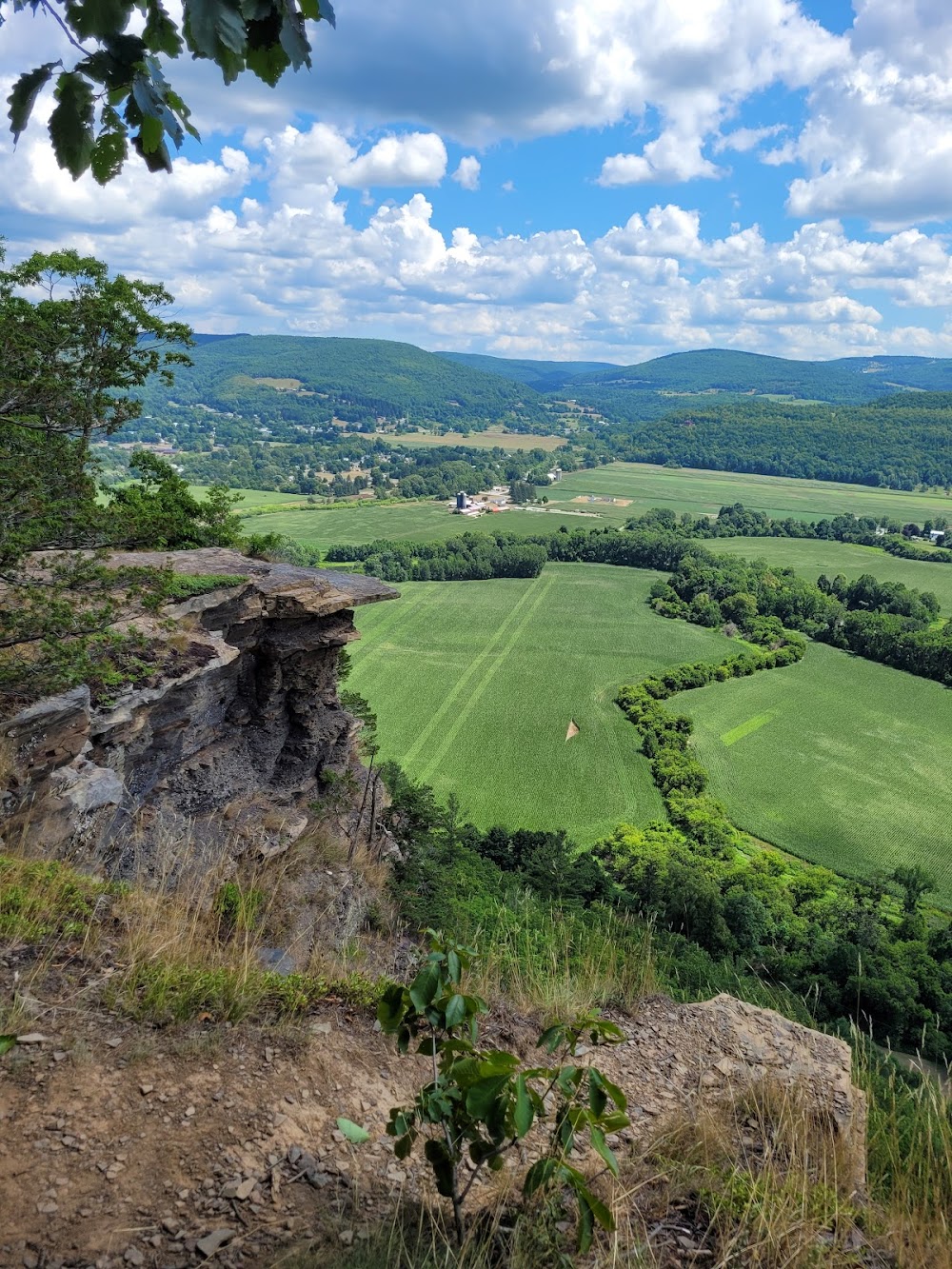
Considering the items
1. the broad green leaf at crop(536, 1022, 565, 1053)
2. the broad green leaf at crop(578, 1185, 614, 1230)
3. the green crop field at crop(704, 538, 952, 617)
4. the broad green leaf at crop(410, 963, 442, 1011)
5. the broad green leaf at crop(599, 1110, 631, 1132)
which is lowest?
the green crop field at crop(704, 538, 952, 617)

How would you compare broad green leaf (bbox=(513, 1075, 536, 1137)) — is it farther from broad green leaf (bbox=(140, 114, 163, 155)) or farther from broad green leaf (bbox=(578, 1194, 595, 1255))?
broad green leaf (bbox=(140, 114, 163, 155))

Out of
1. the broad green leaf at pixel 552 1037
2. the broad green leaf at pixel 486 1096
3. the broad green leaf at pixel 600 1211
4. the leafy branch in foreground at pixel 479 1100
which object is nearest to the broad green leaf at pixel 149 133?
the leafy branch in foreground at pixel 479 1100

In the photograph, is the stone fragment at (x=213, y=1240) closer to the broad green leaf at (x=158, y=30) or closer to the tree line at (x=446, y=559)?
the broad green leaf at (x=158, y=30)

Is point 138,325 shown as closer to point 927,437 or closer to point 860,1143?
point 860,1143

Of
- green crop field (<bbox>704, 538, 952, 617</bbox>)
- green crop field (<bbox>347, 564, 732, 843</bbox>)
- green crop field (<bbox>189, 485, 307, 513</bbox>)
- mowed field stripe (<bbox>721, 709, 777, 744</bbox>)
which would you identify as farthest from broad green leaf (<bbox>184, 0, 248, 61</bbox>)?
green crop field (<bbox>189, 485, 307, 513</bbox>)

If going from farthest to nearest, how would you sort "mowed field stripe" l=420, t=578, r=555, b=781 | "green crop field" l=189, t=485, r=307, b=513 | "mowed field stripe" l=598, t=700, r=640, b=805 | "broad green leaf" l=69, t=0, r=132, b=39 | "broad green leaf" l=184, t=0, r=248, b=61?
"green crop field" l=189, t=485, r=307, b=513
"mowed field stripe" l=420, t=578, r=555, b=781
"mowed field stripe" l=598, t=700, r=640, b=805
"broad green leaf" l=69, t=0, r=132, b=39
"broad green leaf" l=184, t=0, r=248, b=61

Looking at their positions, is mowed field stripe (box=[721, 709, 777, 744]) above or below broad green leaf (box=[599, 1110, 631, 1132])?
below

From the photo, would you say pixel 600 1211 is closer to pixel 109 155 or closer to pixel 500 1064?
pixel 500 1064

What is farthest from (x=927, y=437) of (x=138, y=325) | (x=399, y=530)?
(x=138, y=325)
